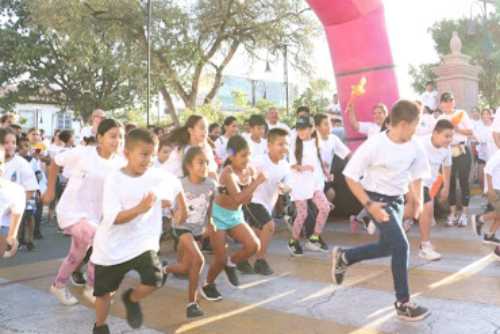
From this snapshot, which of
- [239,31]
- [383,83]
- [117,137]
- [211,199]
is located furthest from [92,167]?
[239,31]

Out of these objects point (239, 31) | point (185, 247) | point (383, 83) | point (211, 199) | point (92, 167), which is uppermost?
Answer: point (239, 31)

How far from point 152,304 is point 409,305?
202cm

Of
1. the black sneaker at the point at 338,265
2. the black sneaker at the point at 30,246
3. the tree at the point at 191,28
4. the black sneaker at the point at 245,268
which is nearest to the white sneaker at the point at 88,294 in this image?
the black sneaker at the point at 245,268

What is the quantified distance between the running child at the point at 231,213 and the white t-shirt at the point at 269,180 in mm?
797

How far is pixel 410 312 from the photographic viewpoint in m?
3.69

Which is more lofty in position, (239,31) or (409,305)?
(239,31)

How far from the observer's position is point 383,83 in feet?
27.3

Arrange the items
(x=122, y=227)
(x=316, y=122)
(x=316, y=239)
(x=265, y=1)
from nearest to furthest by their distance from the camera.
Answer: (x=122, y=227), (x=316, y=239), (x=316, y=122), (x=265, y=1)

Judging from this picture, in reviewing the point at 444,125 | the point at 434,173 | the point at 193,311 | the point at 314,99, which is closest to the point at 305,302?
the point at 193,311

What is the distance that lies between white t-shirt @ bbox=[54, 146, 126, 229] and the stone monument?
37.2ft

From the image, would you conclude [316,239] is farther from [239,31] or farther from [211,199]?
[239,31]

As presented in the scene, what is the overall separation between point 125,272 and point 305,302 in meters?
1.53

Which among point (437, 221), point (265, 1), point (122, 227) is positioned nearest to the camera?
point (122, 227)

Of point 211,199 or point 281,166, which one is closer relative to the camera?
point 211,199
